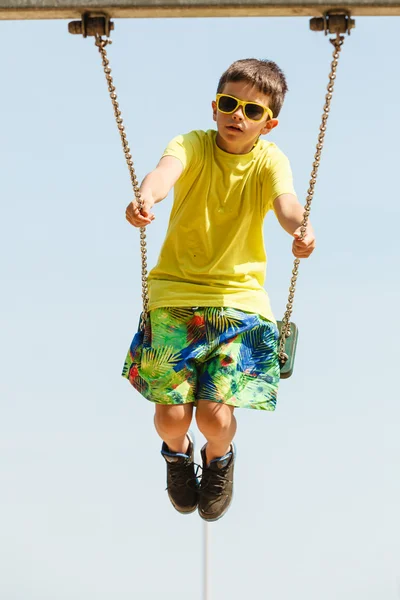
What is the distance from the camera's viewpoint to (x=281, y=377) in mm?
7711

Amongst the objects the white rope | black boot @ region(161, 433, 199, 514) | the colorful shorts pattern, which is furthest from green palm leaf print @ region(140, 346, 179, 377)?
the white rope

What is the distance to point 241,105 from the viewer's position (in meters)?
7.29

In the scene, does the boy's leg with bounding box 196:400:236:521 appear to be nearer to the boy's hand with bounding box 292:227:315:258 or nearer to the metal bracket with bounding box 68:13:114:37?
the boy's hand with bounding box 292:227:315:258

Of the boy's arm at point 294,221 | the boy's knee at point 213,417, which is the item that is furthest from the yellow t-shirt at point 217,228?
the boy's knee at point 213,417

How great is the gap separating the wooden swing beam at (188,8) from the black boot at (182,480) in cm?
263

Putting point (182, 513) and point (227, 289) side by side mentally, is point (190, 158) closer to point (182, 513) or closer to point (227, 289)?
point (227, 289)

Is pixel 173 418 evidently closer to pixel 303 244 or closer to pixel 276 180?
pixel 303 244

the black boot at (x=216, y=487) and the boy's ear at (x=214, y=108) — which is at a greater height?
the boy's ear at (x=214, y=108)

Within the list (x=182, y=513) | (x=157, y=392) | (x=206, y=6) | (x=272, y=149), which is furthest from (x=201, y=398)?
(x=206, y=6)

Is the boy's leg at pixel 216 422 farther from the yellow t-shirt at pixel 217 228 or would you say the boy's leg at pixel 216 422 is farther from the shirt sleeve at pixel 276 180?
the shirt sleeve at pixel 276 180

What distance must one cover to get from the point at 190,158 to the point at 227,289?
0.72m

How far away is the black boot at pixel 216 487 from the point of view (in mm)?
7715

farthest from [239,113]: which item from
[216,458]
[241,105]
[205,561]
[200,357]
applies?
[205,561]

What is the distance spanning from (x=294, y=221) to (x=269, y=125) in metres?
0.65
